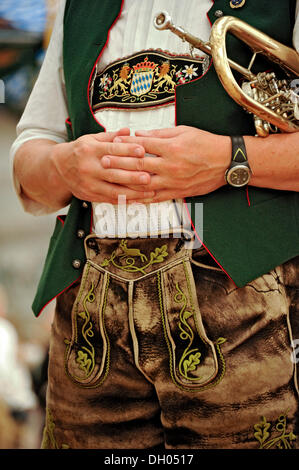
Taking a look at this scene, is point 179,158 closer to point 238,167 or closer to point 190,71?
point 238,167

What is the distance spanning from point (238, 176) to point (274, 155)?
8 centimetres

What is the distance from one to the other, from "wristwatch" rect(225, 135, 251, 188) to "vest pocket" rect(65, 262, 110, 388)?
1.12 feet

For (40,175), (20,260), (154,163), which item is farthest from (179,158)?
(20,260)

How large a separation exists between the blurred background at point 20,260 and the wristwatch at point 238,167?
1.72 meters

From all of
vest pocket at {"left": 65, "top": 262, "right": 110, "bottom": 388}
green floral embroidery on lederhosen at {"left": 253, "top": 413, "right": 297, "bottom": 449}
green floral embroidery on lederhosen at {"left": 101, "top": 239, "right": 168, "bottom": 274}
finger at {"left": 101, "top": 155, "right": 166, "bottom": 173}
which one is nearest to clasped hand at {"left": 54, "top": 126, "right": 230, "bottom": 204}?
finger at {"left": 101, "top": 155, "right": 166, "bottom": 173}

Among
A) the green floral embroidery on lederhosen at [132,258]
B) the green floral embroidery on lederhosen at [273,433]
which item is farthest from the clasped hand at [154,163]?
the green floral embroidery on lederhosen at [273,433]

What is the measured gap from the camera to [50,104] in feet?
3.94

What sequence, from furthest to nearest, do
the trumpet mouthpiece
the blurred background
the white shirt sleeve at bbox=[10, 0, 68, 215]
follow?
the blurred background < the white shirt sleeve at bbox=[10, 0, 68, 215] < the trumpet mouthpiece

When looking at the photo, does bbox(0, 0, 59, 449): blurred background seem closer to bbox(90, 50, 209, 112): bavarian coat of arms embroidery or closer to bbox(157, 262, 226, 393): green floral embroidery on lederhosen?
bbox(90, 50, 209, 112): bavarian coat of arms embroidery

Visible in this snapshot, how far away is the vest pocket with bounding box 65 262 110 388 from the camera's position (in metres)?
0.98

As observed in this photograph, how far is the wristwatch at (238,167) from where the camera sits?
89 cm

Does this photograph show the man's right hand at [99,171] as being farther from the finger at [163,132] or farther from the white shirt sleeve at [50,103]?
the white shirt sleeve at [50,103]

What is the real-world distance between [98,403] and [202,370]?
0.89ft
